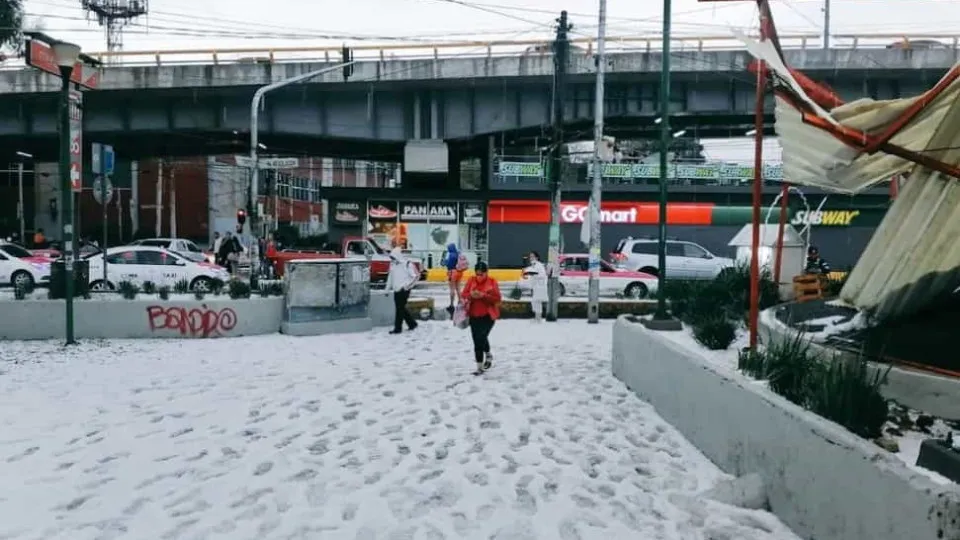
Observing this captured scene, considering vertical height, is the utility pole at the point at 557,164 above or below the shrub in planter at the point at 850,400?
above

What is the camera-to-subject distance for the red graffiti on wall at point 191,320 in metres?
13.4

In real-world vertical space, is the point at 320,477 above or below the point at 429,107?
below

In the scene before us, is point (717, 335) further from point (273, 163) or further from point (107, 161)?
point (273, 163)

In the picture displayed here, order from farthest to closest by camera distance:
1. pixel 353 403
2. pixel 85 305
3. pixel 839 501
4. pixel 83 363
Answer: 1. pixel 85 305
2. pixel 83 363
3. pixel 353 403
4. pixel 839 501

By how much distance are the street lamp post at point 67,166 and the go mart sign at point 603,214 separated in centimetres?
2761

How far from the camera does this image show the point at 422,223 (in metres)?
38.3

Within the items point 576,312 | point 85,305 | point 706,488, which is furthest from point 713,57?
point 706,488

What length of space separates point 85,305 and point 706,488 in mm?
11658

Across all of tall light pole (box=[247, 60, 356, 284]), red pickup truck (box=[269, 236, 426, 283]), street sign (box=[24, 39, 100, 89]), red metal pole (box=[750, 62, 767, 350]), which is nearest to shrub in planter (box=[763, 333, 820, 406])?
red metal pole (box=[750, 62, 767, 350])

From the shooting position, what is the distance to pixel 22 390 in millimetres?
8633

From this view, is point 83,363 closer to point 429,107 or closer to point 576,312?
point 576,312

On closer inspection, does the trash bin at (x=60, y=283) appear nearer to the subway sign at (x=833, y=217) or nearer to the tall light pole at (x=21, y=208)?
the subway sign at (x=833, y=217)

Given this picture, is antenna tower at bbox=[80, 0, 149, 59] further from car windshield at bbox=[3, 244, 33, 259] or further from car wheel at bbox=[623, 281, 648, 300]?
car wheel at bbox=[623, 281, 648, 300]

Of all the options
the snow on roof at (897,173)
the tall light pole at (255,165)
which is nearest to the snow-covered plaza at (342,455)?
the snow on roof at (897,173)
